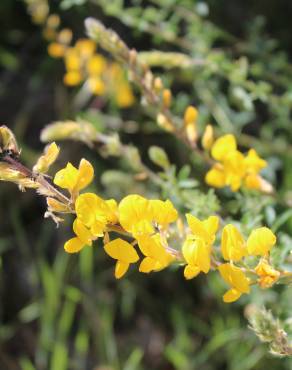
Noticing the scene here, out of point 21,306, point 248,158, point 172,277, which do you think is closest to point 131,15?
point 248,158

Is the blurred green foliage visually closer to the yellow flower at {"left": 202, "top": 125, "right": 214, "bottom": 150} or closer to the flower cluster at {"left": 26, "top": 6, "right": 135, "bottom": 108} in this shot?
the flower cluster at {"left": 26, "top": 6, "right": 135, "bottom": 108}

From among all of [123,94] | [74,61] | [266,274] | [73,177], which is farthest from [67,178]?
[123,94]

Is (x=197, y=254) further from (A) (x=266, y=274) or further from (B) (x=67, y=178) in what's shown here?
(B) (x=67, y=178)

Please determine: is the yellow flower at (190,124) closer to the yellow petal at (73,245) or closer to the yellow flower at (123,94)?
the yellow petal at (73,245)

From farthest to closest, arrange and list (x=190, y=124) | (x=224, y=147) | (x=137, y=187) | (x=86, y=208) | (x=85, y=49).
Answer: (x=85, y=49), (x=137, y=187), (x=190, y=124), (x=224, y=147), (x=86, y=208)

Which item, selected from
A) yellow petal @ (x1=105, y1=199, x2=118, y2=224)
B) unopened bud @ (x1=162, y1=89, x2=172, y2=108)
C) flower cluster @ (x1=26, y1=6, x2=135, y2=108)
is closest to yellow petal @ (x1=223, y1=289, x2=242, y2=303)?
yellow petal @ (x1=105, y1=199, x2=118, y2=224)

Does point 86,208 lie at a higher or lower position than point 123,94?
higher

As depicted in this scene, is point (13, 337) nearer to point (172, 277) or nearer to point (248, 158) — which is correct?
point (172, 277)

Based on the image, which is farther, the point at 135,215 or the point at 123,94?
the point at 123,94
